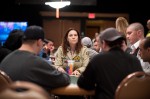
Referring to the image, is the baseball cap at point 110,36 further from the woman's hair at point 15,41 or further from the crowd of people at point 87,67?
the woman's hair at point 15,41

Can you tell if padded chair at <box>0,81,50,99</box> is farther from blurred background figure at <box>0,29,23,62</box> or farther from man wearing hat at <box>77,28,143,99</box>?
blurred background figure at <box>0,29,23,62</box>

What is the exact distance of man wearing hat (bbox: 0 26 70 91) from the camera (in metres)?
2.72

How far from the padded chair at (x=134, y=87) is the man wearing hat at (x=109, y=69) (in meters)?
0.17

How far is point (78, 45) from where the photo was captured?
183 inches

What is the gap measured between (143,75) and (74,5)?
951 cm

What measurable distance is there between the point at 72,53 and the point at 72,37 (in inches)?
10.1

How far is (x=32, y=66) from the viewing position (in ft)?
8.89

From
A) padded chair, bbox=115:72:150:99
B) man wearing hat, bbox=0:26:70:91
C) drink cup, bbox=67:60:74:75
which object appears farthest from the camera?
drink cup, bbox=67:60:74:75

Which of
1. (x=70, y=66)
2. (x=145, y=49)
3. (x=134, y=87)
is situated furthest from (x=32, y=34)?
(x=70, y=66)

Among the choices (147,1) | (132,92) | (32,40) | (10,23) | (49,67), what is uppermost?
(147,1)

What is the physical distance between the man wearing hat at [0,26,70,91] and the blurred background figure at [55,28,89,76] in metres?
1.49

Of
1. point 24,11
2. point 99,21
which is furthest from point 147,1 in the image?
point 24,11

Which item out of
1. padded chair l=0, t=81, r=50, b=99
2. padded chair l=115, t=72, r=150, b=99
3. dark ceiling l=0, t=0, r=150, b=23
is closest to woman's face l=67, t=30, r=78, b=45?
padded chair l=115, t=72, r=150, b=99

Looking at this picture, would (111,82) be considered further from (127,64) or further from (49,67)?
(49,67)
